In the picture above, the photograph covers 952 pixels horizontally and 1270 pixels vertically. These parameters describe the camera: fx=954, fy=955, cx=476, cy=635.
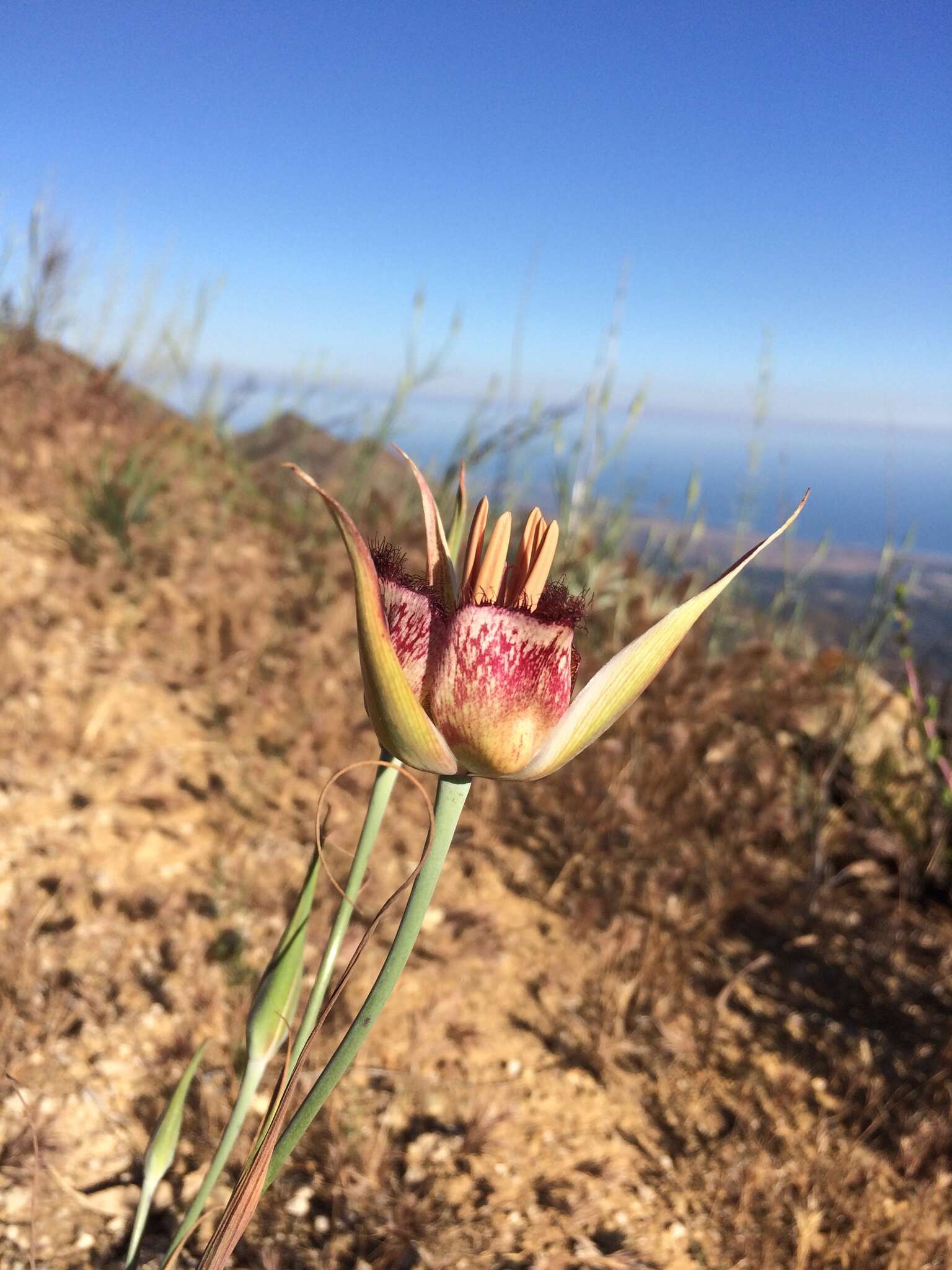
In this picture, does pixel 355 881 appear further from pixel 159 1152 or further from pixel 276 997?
pixel 159 1152

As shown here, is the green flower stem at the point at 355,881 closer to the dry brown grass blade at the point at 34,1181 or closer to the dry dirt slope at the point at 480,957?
the dry brown grass blade at the point at 34,1181

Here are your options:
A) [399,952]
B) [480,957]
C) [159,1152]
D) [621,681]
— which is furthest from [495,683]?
[480,957]

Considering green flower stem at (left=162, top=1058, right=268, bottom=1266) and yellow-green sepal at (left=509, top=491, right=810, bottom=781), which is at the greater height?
yellow-green sepal at (left=509, top=491, right=810, bottom=781)

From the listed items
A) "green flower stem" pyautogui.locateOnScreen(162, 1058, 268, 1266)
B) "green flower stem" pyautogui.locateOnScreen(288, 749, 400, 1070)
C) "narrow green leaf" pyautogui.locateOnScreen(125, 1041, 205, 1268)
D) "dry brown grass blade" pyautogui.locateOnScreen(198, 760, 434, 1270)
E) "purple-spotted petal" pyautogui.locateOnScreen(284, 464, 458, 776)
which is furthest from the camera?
"narrow green leaf" pyautogui.locateOnScreen(125, 1041, 205, 1268)

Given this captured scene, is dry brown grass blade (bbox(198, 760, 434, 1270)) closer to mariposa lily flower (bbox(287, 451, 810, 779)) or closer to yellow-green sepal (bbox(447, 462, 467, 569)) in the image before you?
mariposa lily flower (bbox(287, 451, 810, 779))

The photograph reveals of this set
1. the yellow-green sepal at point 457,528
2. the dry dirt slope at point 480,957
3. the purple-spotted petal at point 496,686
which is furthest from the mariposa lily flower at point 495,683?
the dry dirt slope at point 480,957

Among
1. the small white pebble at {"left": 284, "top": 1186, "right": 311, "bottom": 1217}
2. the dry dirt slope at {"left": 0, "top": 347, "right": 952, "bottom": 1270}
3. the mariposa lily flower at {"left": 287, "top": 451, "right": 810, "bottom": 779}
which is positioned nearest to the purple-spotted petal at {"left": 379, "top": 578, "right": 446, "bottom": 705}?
the mariposa lily flower at {"left": 287, "top": 451, "right": 810, "bottom": 779}

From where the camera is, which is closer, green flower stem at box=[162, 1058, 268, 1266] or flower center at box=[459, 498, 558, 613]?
flower center at box=[459, 498, 558, 613]
